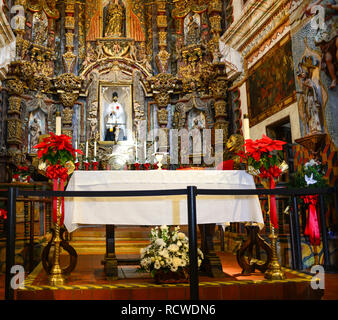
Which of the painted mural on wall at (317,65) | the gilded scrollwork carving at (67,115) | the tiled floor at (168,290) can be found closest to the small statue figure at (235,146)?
the tiled floor at (168,290)

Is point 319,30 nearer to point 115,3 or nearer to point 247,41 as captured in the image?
point 247,41

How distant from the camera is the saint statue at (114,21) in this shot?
12.3 metres

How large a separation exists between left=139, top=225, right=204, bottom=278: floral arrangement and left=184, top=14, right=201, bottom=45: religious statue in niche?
939 centimetres

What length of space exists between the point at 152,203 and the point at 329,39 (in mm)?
4745

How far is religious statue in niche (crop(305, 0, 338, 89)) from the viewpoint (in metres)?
5.98

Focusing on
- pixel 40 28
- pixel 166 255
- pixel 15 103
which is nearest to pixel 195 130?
pixel 15 103

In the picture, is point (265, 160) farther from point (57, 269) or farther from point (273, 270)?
point (57, 269)

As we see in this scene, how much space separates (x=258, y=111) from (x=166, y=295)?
6.85 meters

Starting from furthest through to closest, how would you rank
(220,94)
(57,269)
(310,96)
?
(220,94), (310,96), (57,269)

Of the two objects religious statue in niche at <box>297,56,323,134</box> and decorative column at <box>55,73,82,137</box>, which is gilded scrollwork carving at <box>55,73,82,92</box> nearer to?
decorative column at <box>55,73,82,137</box>

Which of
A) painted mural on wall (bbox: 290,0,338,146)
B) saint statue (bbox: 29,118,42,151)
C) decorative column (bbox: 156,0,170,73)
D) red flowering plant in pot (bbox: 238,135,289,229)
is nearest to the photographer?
red flowering plant in pot (bbox: 238,135,289,229)

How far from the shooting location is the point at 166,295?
3.27 metres

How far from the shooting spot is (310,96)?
662 centimetres

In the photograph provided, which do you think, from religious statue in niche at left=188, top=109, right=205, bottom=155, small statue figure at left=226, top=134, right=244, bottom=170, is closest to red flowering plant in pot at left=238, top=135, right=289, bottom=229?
small statue figure at left=226, top=134, right=244, bottom=170
